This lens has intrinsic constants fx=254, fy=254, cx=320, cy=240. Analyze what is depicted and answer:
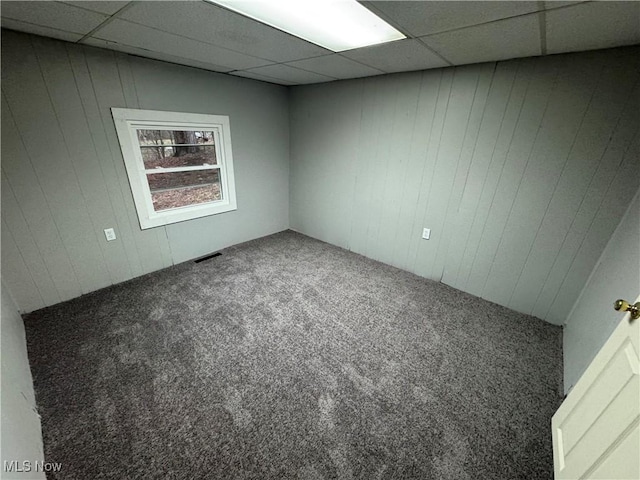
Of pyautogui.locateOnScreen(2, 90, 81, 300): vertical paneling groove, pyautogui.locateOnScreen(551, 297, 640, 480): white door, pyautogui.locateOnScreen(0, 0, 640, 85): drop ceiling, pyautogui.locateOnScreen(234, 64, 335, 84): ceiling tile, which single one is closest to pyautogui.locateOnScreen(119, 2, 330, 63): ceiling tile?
pyautogui.locateOnScreen(0, 0, 640, 85): drop ceiling

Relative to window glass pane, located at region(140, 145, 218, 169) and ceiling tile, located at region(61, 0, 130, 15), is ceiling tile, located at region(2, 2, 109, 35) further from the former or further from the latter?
window glass pane, located at region(140, 145, 218, 169)

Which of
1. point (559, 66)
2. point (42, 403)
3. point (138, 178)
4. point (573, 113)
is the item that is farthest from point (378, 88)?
point (42, 403)

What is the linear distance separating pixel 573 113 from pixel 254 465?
299 cm

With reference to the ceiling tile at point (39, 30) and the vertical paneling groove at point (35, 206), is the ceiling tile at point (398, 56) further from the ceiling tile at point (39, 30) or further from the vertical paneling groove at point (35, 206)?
the vertical paneling groove at point (35, 206)

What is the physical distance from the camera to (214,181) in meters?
3.34

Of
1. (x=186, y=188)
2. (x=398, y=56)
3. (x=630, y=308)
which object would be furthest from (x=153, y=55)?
(x=630, y=308)

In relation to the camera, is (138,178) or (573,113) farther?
(138,178)

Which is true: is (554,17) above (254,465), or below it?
above

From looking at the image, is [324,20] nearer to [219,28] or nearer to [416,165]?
[219,28]

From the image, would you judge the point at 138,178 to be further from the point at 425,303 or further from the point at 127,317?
the point at 425,303

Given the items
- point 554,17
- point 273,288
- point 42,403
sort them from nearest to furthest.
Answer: point 554,17
point 42,403
point 273,288

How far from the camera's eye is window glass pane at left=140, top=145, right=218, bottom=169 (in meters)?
2.65

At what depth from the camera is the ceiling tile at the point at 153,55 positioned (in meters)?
1.89

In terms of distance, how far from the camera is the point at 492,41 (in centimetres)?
156
